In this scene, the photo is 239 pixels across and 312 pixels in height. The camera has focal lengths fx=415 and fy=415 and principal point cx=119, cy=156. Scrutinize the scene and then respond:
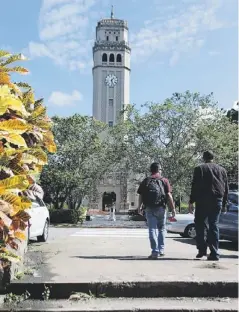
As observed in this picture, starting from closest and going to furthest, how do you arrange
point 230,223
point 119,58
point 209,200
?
1. point 209,200
2. point 230,223
3. point 119,58

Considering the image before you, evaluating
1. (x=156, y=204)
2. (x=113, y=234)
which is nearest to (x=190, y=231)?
(x=113, y=234)

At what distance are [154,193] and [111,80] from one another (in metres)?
75.1

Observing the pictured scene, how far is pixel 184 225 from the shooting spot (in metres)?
13.4

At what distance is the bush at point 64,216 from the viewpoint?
92.4ft

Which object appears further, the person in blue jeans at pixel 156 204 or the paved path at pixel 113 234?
the paved path at pixel 113 234

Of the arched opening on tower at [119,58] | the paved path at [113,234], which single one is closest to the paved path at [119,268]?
the paved path at [113,234]

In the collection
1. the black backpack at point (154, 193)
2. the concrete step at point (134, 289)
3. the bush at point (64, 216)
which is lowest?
the bush at point (64, 216)

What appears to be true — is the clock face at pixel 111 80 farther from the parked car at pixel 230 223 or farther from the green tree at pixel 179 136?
the parked car at pixel 230 223

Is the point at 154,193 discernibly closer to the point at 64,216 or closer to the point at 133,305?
the point at 133,305

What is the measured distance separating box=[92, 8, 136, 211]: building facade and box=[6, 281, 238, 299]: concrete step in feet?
223

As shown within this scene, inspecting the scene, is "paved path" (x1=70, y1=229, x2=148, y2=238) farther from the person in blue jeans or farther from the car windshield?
the person in blue jeans

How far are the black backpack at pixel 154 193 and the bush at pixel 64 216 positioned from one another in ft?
71.5

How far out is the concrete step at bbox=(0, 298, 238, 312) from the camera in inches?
156

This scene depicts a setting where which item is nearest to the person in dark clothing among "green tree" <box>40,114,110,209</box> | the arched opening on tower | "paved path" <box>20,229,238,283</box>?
"paved path" <box>20,229,238,283</box>
